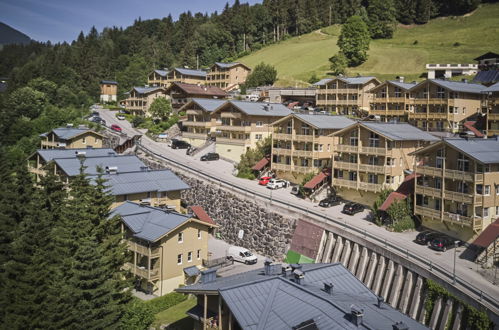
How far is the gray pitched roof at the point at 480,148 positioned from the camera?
40875 mm

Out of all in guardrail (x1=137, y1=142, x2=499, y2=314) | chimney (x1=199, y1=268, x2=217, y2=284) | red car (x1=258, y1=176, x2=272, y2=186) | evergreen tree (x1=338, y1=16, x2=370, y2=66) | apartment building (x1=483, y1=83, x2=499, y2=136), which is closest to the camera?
chimney (x1=199, y1=268, x2=217, y2=284)

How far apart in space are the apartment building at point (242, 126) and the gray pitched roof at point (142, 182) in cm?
1989

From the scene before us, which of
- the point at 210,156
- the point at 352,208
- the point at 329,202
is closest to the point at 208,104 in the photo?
the point at 210,156

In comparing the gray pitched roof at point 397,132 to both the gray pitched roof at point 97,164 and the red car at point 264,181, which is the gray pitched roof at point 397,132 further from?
the gray pitched roof at point 97,164

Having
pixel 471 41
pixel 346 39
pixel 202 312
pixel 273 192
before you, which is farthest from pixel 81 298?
pixel 471 41

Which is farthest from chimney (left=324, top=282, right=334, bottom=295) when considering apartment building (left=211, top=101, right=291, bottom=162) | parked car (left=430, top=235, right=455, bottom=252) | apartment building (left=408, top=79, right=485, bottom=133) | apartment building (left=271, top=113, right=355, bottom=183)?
apartment building (left=408, top=79, right=485, bottom=133)

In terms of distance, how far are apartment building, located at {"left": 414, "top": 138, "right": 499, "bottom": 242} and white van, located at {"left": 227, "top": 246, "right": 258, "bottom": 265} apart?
1784 centimetres

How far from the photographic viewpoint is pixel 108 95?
137875 mm

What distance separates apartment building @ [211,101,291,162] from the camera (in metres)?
74.6

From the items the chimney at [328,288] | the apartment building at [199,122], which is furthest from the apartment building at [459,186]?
the apartment building at [199,122]

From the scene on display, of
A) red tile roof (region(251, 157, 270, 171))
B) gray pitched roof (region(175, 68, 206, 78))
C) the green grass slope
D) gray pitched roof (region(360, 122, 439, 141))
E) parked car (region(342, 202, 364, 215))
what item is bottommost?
parked car (region(342, 202, 364, 215))

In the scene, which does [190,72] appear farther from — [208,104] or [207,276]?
[207,276]

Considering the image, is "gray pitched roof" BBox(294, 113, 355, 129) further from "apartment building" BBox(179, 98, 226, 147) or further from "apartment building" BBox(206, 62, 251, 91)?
"apartment building" BBox(206, 62, 251, 91)

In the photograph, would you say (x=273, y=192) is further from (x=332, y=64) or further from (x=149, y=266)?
(x=332, y=64)
